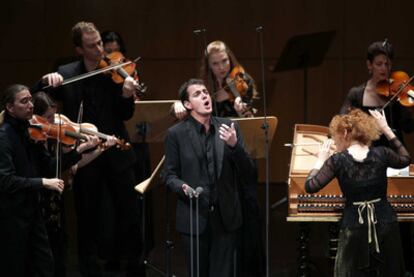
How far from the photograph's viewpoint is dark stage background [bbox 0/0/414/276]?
8.34 metres

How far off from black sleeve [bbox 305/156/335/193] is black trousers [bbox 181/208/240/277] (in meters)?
0.50

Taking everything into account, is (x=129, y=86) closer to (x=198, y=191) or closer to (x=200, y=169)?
(x=200, y=169)

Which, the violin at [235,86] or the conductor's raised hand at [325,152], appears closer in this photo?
the conductor's raised hand at [325,152]

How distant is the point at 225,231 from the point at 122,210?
126 cm

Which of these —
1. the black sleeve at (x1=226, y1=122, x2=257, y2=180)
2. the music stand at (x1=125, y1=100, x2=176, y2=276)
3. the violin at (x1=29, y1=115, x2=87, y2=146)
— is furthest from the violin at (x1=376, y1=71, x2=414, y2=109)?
the violin at (x1=29, y1=115, x2=87, y2=146)

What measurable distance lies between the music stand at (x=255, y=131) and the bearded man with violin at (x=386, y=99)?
20.9 inches

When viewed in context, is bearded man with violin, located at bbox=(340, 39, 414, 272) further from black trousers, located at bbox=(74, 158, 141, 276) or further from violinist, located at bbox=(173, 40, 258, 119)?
black trousers, located at bbox=(74, 158, 141, 276)

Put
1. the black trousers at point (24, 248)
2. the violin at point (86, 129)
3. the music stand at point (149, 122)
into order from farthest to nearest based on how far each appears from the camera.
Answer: the music stand at point (149, 122)
the violin at point (86, 129)
the black trousers at point (24, 248)

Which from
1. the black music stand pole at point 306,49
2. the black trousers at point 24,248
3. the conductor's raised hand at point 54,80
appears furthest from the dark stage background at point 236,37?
the black trousers at point 24,248

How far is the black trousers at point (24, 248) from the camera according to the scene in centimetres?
481

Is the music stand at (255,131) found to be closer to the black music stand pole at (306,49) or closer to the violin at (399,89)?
the violin at (399,89)

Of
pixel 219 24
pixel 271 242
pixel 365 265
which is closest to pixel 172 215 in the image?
pixel 271 242

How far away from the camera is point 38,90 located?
17.5 feet

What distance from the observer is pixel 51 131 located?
16.7 ft
